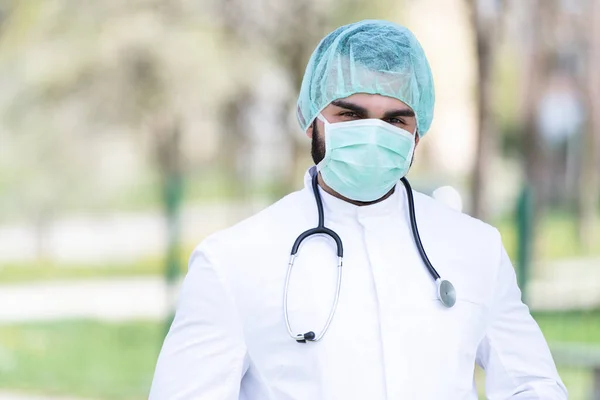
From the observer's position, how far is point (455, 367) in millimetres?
1664

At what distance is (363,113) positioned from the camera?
5.80 feet

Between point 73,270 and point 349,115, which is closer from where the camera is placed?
point 349,115

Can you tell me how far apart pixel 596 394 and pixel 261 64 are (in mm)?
5700

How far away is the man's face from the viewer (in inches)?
69.3

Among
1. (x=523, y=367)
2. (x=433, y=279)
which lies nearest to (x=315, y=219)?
(x=433, y=279)

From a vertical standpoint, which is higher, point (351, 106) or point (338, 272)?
point (351, 106)

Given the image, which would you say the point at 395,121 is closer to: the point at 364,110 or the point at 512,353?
the point at 364,110

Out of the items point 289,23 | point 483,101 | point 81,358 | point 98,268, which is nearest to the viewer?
point 483,101

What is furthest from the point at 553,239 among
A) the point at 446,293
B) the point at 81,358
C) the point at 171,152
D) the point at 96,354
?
the point at 446,293

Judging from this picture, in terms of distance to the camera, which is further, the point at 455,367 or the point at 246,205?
the point at 246,205

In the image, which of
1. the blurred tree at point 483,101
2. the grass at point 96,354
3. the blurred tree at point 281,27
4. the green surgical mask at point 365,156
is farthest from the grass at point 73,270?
the green surgical mask at point 365,156

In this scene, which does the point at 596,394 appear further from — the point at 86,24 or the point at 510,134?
the point at 510,134

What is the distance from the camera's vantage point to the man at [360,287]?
1605 millimetres

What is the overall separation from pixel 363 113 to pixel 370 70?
8 centimetres
